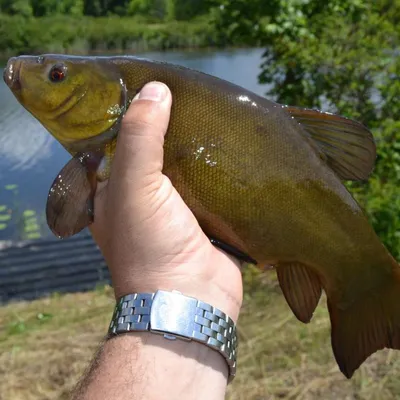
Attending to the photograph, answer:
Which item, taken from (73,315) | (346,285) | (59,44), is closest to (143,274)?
(346,285)

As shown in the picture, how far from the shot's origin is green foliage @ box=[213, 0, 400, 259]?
478cm

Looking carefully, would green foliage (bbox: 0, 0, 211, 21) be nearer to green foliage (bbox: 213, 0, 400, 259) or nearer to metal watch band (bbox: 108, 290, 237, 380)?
green foliage (bbox: 213, 0, 400, 259)

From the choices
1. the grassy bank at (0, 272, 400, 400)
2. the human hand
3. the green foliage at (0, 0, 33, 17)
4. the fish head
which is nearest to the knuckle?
the human hand

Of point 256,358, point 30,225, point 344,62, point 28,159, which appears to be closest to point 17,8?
point 28,159

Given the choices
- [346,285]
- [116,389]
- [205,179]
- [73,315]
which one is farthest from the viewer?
[73,315]

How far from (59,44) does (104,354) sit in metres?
19.1

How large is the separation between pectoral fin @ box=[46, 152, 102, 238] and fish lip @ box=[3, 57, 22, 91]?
30 cm

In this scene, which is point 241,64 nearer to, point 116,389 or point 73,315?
point 73,315

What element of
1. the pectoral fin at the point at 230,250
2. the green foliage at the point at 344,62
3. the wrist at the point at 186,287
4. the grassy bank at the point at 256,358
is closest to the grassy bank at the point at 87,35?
the green foliage at the point at 344,62

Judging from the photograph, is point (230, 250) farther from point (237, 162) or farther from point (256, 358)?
point (256, 358)

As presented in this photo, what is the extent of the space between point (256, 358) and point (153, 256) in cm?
230

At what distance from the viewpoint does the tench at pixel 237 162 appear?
5.60 ft

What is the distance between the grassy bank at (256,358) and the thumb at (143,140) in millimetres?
2112

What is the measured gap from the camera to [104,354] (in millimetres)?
1497
